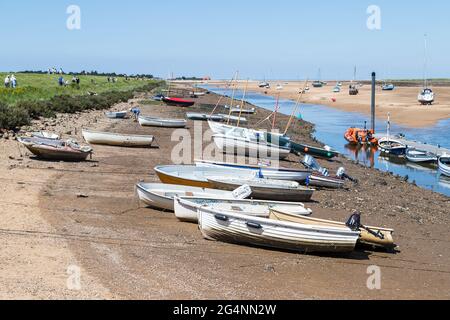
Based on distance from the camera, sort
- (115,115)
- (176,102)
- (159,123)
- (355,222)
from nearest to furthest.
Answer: (355,222) → (159,123) → (115,115) → (176,102)

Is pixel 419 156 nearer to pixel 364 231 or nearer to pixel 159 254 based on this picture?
pixel 364 231

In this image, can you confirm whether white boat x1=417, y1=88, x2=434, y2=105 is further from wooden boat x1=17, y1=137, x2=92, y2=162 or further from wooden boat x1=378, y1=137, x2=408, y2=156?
wooden boat x1=17, y1=137, x2=92, y2=162

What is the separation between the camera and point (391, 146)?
3709 centimetres

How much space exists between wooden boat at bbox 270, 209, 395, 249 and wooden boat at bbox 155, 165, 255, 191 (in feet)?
14.4

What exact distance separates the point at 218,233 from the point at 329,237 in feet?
8.21

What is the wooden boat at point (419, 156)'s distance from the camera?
33125 millimetres

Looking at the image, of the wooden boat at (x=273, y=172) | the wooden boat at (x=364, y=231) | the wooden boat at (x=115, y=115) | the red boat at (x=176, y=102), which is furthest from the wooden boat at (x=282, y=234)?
the red boat at (x=176, y=102)

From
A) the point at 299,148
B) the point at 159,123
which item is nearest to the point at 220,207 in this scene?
the point at 299,148

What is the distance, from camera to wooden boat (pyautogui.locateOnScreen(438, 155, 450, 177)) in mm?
29172

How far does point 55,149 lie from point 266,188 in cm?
879

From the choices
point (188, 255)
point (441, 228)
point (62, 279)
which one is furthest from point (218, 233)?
point (441, 228)

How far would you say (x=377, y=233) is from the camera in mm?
13758

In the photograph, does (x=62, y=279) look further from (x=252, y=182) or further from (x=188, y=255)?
(x=252, y=182)

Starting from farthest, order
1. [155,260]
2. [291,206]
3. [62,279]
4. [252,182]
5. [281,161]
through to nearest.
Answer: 1. [281,161]
2. [252,182]
3. [291,206]
4. [155,260]
5. [62,279]
